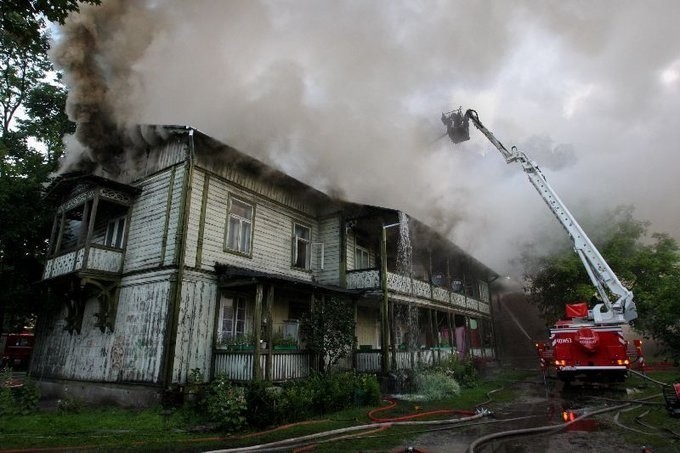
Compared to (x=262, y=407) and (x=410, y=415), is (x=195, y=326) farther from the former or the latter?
(x=410, y=415)

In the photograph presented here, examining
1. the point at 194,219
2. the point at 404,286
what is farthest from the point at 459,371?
the point at 194,219

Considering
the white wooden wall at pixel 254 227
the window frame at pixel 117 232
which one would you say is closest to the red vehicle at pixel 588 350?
the white wooden wall at pixel 254 227

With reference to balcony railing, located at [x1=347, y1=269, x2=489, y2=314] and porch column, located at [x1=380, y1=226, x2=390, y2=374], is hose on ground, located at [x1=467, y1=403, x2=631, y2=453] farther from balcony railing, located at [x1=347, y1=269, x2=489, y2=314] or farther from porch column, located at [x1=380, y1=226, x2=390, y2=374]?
balcony railing, located at [x1=347, y1=269, x2=489, y2=314]

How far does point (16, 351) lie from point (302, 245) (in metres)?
21.0

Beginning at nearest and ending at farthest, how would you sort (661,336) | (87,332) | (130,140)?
(661,336) < (87,332) < (130,140)

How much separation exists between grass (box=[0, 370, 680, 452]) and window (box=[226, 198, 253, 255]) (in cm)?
523

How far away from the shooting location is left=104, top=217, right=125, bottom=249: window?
13.8 meters

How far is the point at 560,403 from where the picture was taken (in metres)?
11.5

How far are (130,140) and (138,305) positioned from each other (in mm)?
5895

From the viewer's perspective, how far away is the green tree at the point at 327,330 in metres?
12.6

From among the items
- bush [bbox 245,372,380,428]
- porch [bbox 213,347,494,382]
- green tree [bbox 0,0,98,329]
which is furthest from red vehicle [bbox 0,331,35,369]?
bush [bbox 245,372,380,428]

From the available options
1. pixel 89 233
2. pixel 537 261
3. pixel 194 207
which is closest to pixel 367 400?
pixel 194 207

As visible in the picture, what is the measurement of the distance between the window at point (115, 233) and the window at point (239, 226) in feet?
11.4

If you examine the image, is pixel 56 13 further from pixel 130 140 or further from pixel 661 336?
pixel 661 336
